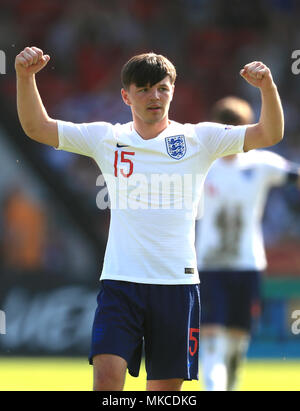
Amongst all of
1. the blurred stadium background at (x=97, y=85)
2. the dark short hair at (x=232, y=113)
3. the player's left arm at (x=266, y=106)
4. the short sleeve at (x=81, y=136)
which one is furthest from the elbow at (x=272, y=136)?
the blurred stadium background at (x=97, y=85)

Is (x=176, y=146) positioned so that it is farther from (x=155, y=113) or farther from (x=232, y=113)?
(x=232, y=113)

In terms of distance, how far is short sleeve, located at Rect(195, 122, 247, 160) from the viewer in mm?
4262

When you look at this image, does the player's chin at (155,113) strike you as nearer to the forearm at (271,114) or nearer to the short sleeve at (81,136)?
the short sleeve at (81,136)

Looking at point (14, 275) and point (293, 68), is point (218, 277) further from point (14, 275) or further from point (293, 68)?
point (293, 68)

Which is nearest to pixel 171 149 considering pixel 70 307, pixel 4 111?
pixel 70 307

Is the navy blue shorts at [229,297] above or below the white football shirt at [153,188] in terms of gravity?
below

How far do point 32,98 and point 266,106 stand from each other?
1129 mm

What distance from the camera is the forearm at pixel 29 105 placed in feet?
13.7

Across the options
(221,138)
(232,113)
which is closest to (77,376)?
(232,113)

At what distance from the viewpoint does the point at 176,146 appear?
4.30 metres

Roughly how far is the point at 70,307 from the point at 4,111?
4.19 m

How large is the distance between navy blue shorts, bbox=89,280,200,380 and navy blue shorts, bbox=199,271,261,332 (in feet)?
7.74

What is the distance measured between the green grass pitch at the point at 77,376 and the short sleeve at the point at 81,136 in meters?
3.36

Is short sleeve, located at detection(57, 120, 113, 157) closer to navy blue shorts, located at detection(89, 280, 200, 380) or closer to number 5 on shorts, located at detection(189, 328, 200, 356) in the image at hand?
navy blue shorts, located at detection(89, 280, 200, 380)
